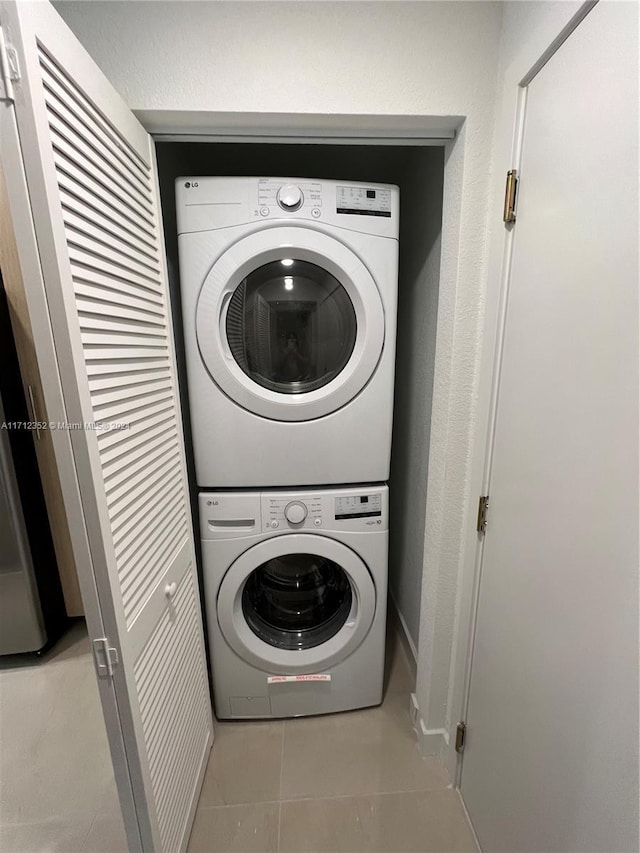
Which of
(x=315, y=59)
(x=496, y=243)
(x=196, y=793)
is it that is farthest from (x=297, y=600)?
(x=315, y=59)

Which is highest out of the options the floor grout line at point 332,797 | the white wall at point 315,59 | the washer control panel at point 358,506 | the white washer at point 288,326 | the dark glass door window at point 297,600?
the white wall at point 315,59

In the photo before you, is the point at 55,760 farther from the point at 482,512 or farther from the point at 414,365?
the point at 414,365

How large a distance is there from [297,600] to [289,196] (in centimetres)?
140

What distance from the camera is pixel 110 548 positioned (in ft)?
2.31

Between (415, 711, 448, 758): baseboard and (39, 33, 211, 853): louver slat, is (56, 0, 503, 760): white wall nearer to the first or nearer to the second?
(39, 33, 211, 853): louver slat

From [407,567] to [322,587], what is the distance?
410 mm

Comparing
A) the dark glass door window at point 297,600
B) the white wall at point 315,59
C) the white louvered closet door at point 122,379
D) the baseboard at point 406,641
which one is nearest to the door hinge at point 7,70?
the white louvered closet door at point 122,379

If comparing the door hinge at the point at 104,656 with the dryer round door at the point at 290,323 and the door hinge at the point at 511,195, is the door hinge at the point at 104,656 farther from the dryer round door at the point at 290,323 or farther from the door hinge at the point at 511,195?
the door hinge at the point at 511,195

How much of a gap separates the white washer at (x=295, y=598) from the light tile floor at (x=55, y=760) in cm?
41

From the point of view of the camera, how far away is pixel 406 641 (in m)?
1.70

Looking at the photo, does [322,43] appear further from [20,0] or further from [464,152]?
[20,0]

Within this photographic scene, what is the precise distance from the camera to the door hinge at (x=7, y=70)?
0.51 meters

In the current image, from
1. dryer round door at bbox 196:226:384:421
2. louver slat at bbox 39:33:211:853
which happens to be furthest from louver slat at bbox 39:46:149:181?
dryer round door at bbox 196:226:384:421

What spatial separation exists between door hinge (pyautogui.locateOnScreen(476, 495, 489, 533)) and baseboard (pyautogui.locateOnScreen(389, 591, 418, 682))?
0.78 meters
